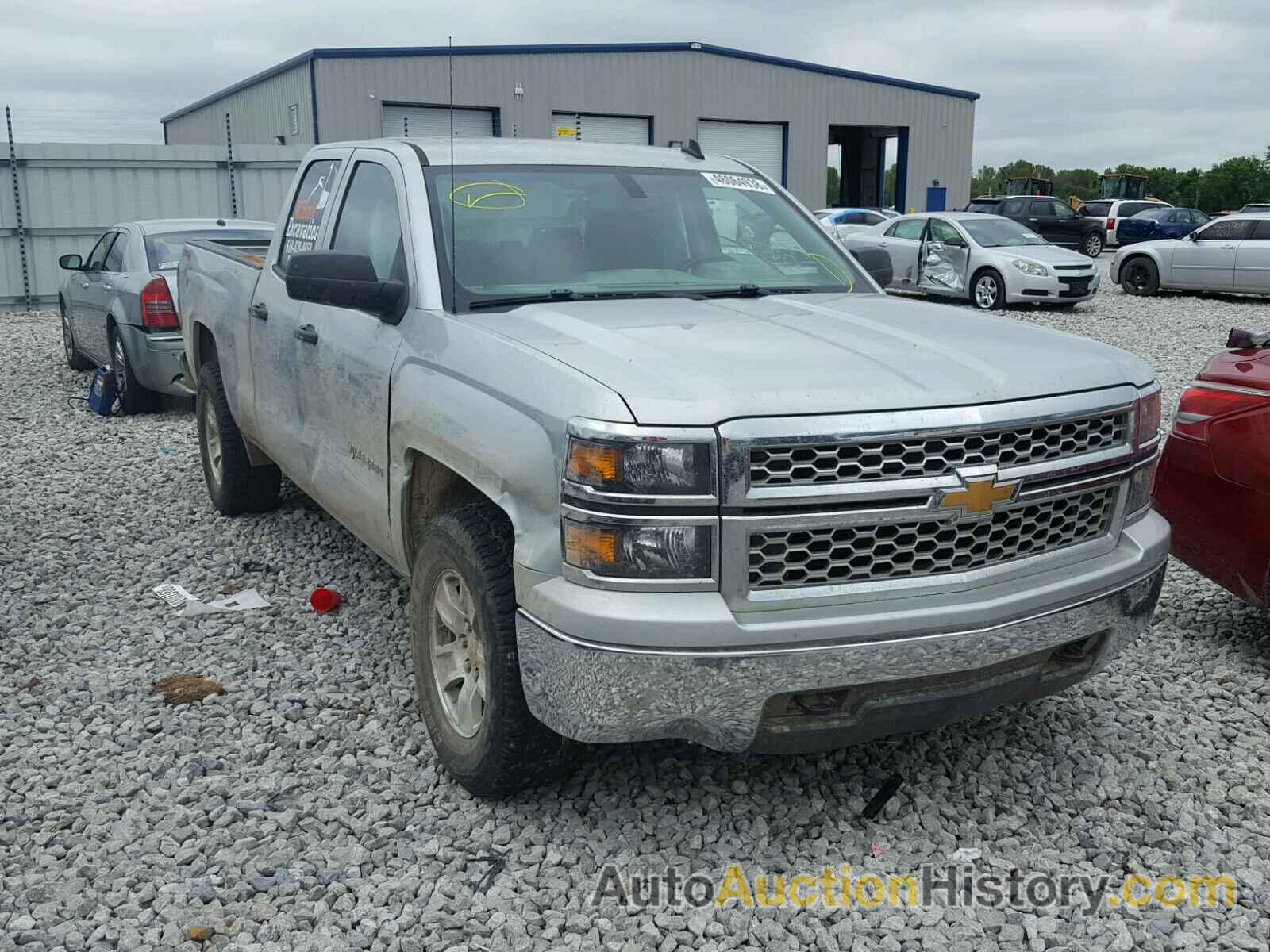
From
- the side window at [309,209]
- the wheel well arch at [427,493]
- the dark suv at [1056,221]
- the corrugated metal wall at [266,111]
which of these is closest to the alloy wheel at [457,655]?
the wheel well arch at [427,493]

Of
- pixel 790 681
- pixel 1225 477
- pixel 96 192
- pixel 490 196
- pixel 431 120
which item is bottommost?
pixel 790 681

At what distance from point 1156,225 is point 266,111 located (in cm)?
2405

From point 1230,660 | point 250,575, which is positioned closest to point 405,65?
point 250,575

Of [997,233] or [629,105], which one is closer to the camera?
[997,233]

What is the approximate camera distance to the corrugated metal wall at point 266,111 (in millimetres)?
28281

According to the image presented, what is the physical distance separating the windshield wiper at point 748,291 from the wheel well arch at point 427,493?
3.69ft

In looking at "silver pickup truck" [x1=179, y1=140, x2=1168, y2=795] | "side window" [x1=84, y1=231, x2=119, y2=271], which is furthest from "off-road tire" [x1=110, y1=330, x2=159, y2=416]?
"silver pickup truck" [x1=179, y1=140, x2=1168, y2=795]

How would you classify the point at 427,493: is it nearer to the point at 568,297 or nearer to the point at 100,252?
the point at 568,297

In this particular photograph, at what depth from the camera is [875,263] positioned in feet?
15.8

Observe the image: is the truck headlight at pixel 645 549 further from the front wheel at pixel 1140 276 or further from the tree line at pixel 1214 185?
the tree line at pixel 1214 185

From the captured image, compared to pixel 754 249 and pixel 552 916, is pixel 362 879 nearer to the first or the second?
pixel 552 916

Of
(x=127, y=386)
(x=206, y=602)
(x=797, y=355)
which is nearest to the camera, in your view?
(x=797, y=355)

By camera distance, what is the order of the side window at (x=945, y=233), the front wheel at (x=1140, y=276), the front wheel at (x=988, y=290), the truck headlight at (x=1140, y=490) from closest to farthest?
1. the truck headlight at (x=1140, y=490)
2. the front wheel at (x=988, y=290)
3. the side window at (x=945, y=233)
4. the front wheel at (x=1140, y=276)

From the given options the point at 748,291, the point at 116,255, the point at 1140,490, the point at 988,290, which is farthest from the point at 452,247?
the point at 988,290
